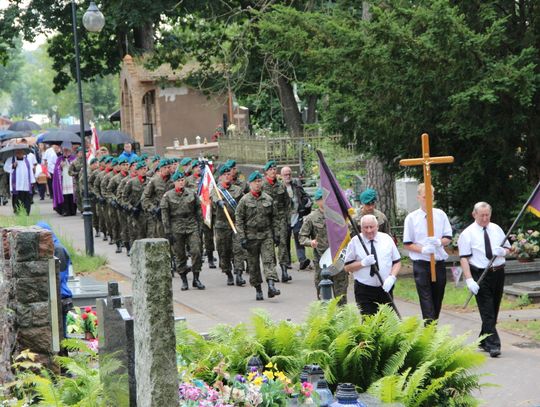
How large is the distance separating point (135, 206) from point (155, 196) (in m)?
1.45

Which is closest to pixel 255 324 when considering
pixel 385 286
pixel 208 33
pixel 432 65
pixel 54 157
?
pixel 385 286

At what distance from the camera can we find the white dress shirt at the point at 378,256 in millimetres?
12766

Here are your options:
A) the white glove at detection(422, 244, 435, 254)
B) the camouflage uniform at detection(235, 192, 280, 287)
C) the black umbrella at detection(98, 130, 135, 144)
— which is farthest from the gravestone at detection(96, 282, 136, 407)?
the black umbrella at detection(98, 130, 135, 144)

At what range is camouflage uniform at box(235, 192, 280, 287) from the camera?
1822cm

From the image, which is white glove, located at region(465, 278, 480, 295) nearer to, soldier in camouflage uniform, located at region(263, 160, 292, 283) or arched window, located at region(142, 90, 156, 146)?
soldier in camouflage uniform, located at region(263, 160, 292, 283)

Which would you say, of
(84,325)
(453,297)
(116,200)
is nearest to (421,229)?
(84,325)

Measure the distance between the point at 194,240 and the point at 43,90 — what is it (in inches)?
5412

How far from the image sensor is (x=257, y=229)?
Answer: 18.3m

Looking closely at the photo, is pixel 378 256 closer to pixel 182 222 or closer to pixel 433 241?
pixel 433 241

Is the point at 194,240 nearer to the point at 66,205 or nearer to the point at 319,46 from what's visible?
the point at 319,46

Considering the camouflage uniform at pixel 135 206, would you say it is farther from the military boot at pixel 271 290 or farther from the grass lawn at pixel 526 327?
the grass lawn at pixel 526 327

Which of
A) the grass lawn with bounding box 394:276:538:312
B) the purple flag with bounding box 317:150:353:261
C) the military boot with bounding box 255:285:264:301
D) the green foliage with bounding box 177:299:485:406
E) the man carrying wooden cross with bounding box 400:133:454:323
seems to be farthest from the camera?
the military boot with bounding box 255:285:264:301

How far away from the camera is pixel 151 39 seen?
47094 millimetres

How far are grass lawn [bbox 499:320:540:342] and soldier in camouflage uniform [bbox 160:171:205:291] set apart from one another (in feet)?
20.0
